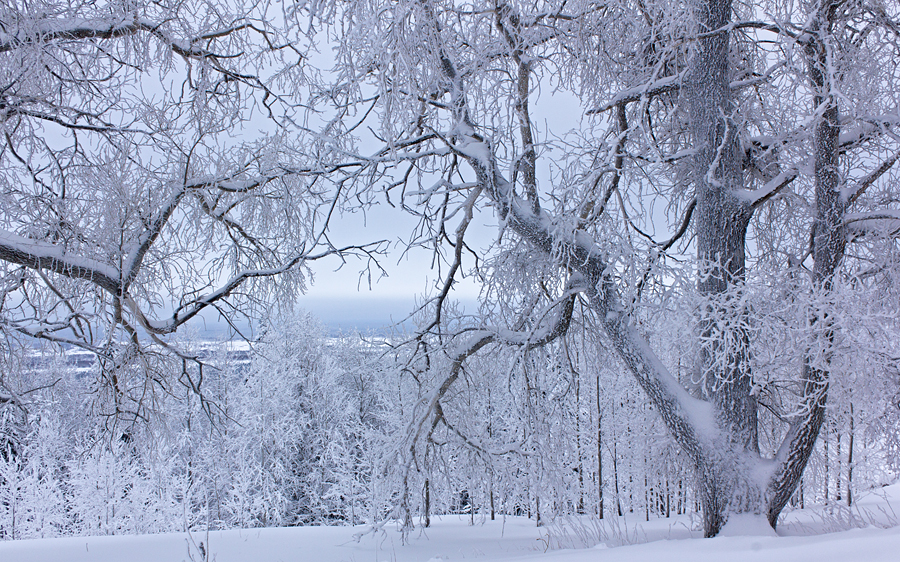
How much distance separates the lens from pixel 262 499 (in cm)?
1576

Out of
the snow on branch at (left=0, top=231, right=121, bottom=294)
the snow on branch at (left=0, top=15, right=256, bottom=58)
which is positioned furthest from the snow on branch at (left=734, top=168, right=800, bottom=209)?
the snow on branch at (left=0, top=231, right=121, bottom=294)

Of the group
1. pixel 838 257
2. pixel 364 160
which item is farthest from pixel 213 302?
pixel 838 257

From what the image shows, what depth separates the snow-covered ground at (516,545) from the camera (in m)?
3.09

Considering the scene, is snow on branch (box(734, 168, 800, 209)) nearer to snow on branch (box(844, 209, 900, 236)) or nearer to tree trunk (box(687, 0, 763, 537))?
tree trunk (box(687, 0, 763, 537))

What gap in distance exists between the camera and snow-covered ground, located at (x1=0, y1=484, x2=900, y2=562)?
3.09m

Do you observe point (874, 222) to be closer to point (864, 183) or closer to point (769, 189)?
point (864, 183)

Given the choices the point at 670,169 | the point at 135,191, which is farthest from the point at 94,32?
the point at 670,169

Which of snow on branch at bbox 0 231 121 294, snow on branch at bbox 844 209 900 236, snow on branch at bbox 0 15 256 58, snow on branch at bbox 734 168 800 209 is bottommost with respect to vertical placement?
snow on branch at bbox 0 231 121 294

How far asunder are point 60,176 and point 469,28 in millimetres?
4992

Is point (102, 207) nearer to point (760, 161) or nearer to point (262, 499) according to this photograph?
point (760, 161)

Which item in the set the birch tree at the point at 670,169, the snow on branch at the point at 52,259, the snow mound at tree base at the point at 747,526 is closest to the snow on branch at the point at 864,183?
the birch tree at the point at 670,169

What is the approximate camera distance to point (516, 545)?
640cm

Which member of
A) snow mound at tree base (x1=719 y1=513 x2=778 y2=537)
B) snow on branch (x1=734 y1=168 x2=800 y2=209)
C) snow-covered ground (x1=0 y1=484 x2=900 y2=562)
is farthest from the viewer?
snow on branch (x1=734 y1=168 x2=800 y2=209)

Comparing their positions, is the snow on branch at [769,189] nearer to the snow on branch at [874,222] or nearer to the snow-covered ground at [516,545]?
the snow on branch at [874,222]
